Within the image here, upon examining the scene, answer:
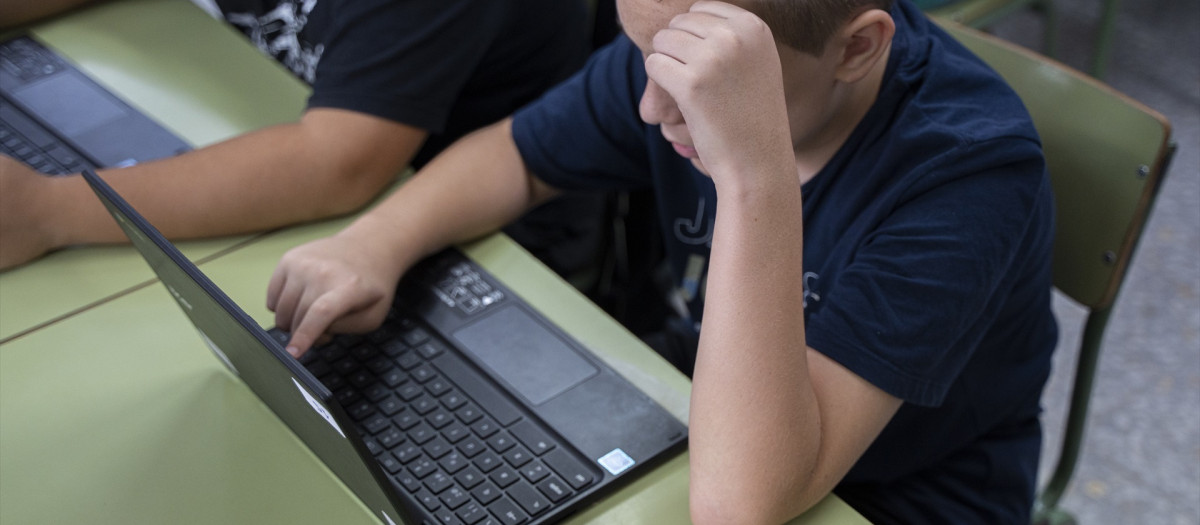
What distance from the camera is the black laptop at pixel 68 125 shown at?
1111 millimetres

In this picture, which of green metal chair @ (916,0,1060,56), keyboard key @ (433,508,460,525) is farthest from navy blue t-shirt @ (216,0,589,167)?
green metal chair @ (916,0,1060,56)

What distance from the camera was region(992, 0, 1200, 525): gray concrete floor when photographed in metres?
1.66

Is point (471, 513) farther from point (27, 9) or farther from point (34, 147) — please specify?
Answer: point (27, 9)

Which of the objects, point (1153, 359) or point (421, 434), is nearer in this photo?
point (421, 434)

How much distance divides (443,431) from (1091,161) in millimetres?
643

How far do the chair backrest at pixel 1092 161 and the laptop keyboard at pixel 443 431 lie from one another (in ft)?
1.84

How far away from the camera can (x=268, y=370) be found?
0.67 meters

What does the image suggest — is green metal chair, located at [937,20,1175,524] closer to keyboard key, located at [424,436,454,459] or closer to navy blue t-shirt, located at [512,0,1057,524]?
navy blue t-shirt, located at [512,0,1057,524]

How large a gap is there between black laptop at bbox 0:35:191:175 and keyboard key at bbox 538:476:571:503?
60 cm

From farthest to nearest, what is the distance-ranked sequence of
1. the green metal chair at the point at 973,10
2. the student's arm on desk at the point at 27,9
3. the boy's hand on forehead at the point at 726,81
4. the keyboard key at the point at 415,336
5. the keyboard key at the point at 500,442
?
the green metal chair at the point at 973,10, the student's arm on desk at the point at 27,9, the keyboard key at the point at 415,336, the keyboard key at the point at 500,442, the boy's hand on forehead at the point at 726,81

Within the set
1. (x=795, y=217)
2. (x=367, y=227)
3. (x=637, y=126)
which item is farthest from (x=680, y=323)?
(x=795, y=217)

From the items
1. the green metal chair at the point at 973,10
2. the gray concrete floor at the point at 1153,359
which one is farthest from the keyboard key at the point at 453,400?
the green metal chair at the point at 973,10

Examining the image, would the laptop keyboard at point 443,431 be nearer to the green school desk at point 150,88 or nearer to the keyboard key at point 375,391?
the keyboard key at point 375,391

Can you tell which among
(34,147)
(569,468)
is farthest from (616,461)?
(34,147)
